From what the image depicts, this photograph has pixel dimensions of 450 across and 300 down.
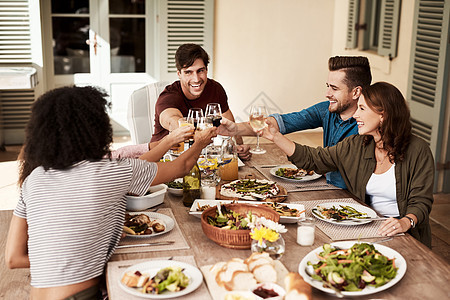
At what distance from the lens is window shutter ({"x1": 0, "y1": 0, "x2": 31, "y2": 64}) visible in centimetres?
535

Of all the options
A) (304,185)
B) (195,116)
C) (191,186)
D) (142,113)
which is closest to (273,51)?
(142,113)

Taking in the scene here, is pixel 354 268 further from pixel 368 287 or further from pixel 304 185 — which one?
pixel 304 185

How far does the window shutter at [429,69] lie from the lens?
434 cm

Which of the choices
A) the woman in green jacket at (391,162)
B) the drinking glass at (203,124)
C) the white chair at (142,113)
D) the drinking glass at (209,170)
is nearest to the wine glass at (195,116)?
the drinking glass at (203,124)

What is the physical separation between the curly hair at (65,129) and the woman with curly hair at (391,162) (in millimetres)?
955

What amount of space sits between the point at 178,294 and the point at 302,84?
17.0 feet

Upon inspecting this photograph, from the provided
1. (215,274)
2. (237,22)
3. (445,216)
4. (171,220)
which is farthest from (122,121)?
(215,274)

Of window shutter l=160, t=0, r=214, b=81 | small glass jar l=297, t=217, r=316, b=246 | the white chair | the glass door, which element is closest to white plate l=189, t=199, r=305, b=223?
small glass jar l=297, t=217, r=316, b=246

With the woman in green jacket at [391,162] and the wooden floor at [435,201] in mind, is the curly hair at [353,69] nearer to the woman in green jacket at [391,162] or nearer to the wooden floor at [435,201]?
the woman in green jacket at [391,162]

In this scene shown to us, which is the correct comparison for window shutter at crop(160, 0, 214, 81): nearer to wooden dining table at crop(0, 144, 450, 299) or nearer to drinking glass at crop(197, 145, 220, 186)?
drinking glass at crop(197, 145, 220, 186)

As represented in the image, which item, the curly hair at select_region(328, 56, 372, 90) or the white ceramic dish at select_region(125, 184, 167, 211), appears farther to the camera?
the curly hair at select_region(328, 56, 372, 90)

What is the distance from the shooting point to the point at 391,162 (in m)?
2.39

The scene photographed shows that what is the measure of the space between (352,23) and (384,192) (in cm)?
400

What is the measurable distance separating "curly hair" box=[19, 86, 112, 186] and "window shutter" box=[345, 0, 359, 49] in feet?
15.5
